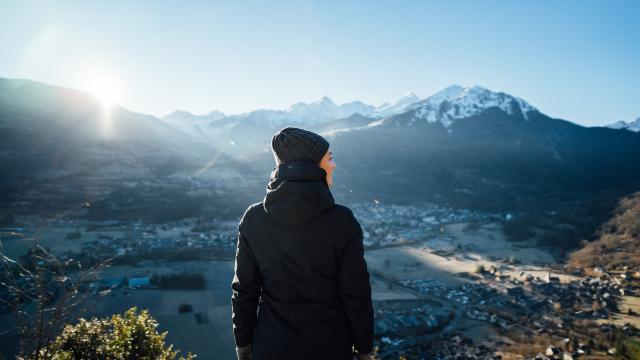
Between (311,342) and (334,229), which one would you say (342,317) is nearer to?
(311,342)

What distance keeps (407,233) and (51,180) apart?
160 ft

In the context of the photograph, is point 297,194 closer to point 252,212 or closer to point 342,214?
point 342,214

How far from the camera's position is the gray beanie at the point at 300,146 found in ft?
5.97

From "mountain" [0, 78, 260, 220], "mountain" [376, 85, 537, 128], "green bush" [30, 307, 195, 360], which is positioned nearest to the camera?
"green bush" [30, 307, 195, 360]

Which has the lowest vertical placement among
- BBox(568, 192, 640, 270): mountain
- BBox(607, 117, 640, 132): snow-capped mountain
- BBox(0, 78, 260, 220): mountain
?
BBox(568, 192, 640, 270): mountain

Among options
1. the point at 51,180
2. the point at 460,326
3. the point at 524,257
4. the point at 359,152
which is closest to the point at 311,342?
the point at 460,326

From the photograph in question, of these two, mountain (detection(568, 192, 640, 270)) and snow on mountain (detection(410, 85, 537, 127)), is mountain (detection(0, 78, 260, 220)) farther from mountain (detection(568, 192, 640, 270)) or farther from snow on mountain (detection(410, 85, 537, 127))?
snow on mountain (detection(410, 85, 537, 127))

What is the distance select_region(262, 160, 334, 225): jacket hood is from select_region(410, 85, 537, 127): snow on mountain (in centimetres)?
14267

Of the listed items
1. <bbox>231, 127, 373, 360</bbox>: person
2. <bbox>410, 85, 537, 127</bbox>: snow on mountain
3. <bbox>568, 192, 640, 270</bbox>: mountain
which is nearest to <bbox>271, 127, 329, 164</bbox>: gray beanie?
<bbox>231, 127, 373, 360</bbox>: person

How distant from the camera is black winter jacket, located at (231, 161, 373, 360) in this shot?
171cm

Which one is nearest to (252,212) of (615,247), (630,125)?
(615,247)

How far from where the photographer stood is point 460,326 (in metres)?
19.5

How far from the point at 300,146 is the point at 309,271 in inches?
23.7

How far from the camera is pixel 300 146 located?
1.82 metres
